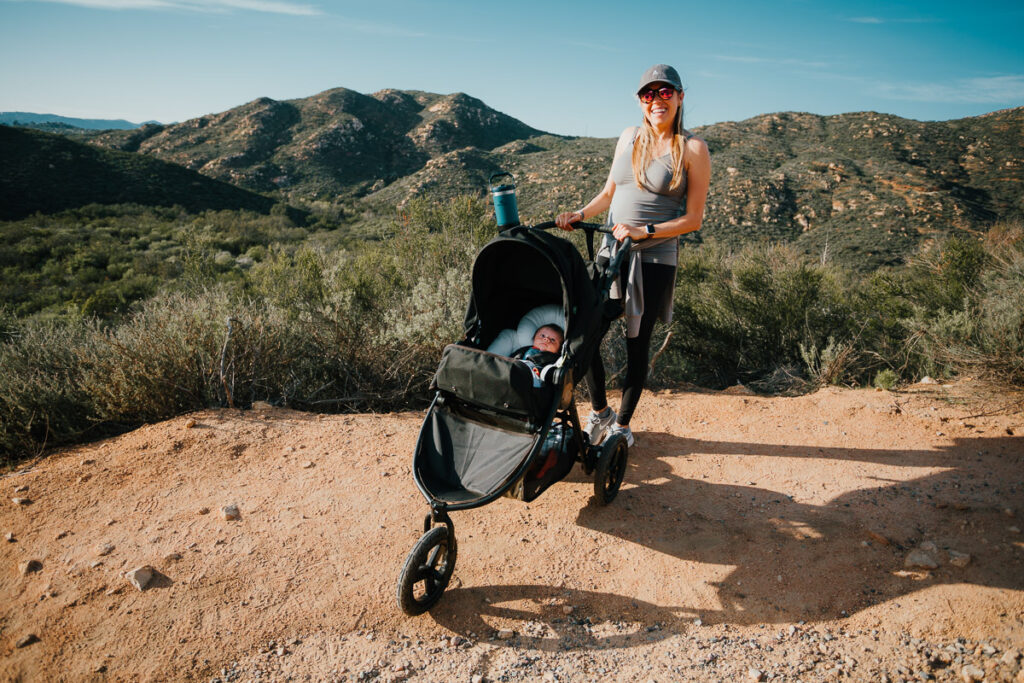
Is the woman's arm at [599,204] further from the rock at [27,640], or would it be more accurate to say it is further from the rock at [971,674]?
the rock at [27,640]

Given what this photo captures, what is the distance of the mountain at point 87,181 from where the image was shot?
96.7 feet

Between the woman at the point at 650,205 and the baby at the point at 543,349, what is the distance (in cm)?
49

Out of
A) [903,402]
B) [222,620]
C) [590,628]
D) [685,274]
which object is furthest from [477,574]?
[685,274]

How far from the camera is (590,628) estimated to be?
101 inches

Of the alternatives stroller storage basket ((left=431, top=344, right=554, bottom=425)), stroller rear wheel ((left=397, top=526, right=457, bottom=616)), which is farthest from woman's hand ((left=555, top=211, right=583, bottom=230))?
stroller rear wheel ((left=397, top=526, right=457, bottom=616))

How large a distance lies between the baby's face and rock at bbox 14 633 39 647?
114 inches

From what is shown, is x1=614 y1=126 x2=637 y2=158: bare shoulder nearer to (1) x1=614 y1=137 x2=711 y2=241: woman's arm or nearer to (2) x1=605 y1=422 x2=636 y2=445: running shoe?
(1) x1=614 y1=137 x2=711 y2=241: woman's arm

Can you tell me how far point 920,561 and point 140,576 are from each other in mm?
4155

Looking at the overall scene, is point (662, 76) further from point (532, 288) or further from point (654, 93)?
point (532, 288)

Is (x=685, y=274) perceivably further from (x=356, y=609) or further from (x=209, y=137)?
(x=209, y=137)

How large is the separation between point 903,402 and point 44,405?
748cm

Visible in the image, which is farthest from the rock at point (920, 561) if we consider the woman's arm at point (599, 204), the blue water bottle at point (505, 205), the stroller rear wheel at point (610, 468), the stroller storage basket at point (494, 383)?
the blue water bottle at point (505, 205)

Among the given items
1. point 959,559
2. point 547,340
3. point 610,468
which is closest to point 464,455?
point 547,340

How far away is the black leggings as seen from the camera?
11.3ft
